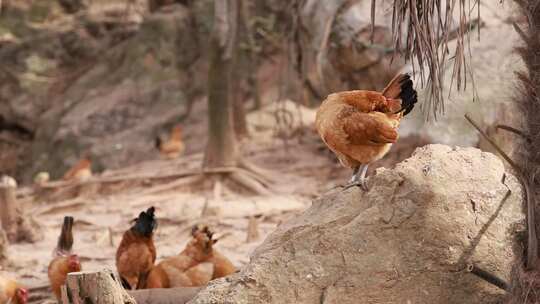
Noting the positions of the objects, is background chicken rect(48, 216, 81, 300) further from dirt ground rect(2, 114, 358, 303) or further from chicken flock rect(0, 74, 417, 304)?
dirt ground rect(2, 114, 358, 303)

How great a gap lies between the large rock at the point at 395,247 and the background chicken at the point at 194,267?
6.79ft

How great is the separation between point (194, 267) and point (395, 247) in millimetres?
2644

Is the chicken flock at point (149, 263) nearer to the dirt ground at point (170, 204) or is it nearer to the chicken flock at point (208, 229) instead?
the chicken flock at point (208, 229)

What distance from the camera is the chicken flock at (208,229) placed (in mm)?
6059

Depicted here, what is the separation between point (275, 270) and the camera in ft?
18.4

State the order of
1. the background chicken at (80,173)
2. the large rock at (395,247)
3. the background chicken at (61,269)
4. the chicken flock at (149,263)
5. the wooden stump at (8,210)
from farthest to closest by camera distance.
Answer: the background chicken at (80,173)
the wooden stump at (8,210)
the chicken flock at (149,263)
the background chicken at (61,269)
the large rock at (395,247)

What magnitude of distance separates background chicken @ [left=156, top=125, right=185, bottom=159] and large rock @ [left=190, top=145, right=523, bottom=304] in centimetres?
1021

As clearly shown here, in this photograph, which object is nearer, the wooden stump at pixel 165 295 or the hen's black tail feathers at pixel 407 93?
the hen's black tail feathers at pixel 407 93

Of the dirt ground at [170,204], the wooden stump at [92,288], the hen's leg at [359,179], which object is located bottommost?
the dirt ground at [170,204]

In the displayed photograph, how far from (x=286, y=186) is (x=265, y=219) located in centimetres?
187

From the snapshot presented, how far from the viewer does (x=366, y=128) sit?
6.01 m

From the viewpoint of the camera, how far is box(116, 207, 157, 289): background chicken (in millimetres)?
8016

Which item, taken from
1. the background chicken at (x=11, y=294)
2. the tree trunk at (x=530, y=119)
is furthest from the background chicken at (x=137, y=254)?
the tree trunk at (x=530, y=119)

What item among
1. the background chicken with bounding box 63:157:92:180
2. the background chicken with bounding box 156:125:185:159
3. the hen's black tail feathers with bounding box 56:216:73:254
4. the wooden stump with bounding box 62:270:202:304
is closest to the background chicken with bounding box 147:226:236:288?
the hen's black tail feathers with bounding box 56:216:73:254
